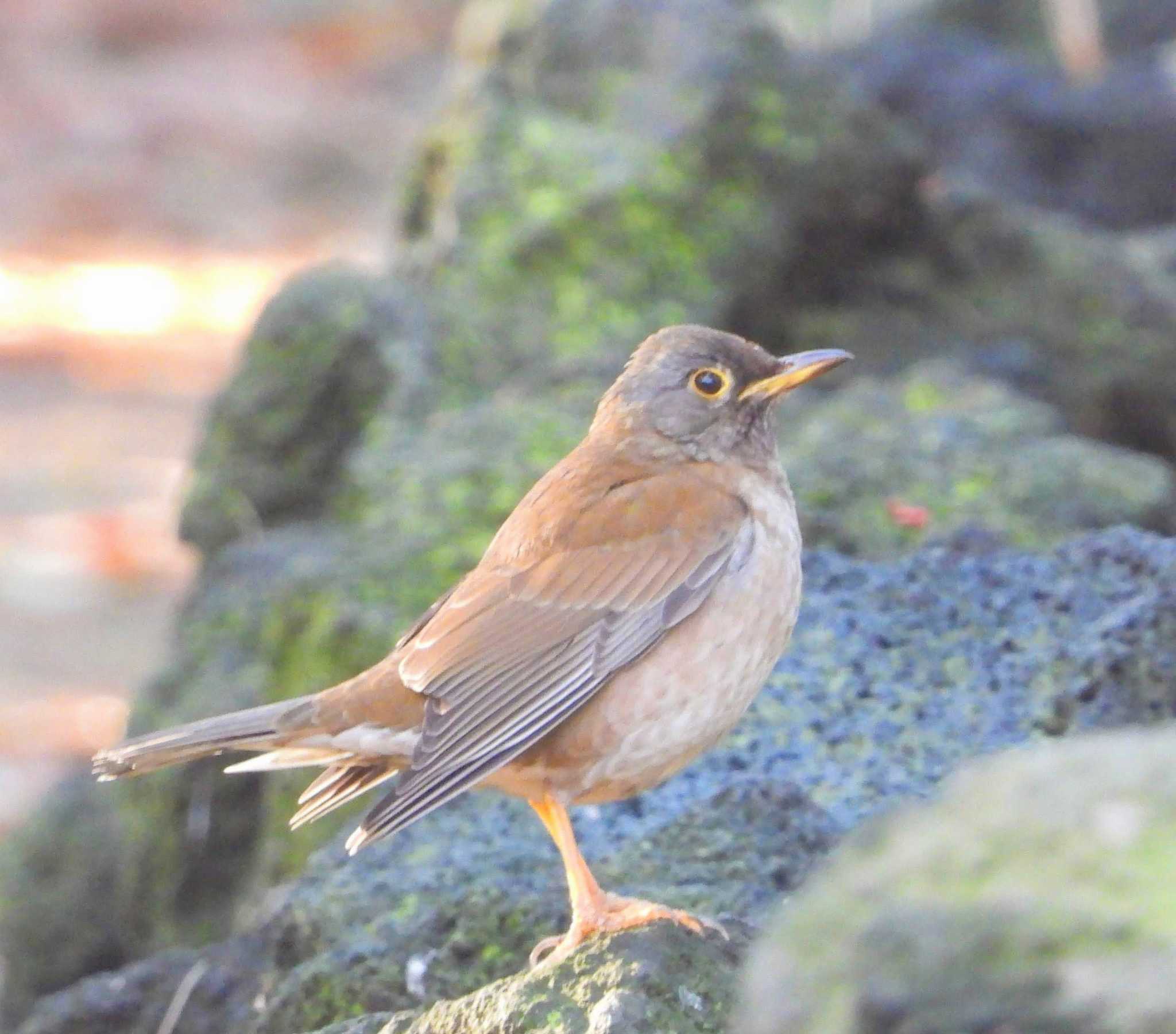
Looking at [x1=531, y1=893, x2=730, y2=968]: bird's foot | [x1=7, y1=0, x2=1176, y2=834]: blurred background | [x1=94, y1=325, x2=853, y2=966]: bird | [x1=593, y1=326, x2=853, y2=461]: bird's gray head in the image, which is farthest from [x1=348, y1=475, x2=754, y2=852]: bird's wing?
[x1=7, y1=0, x2=1176, y2=834]: blurred background

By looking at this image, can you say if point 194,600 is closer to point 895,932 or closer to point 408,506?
point 408,506

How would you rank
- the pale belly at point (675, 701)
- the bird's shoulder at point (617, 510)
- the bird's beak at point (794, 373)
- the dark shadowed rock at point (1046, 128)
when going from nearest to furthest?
1. the pale belly at point (675, 701)
2. the bird's shoulder at point (617, 510)
3. the bird's beak at point (794, 373)
4. the dark shadowed rock at point (1046, 128)

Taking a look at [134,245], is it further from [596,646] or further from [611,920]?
[611,920]

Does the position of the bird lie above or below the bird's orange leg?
above

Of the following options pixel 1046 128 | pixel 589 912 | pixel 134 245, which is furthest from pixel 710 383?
pixel 134 245

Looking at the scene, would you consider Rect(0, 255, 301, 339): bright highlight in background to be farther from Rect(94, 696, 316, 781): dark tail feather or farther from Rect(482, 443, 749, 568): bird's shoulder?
Rect(94, 696, 316, 781): dark tail feather

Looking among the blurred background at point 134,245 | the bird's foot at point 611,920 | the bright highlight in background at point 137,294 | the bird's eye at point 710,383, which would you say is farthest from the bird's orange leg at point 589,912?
the bright highlight in background at point 137,294

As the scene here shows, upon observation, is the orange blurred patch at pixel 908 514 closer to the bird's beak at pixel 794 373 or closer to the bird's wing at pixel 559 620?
the bird's beak at pixel 794 373

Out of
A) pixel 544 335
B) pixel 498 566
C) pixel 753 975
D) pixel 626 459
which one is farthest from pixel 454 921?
pixel 544 335
